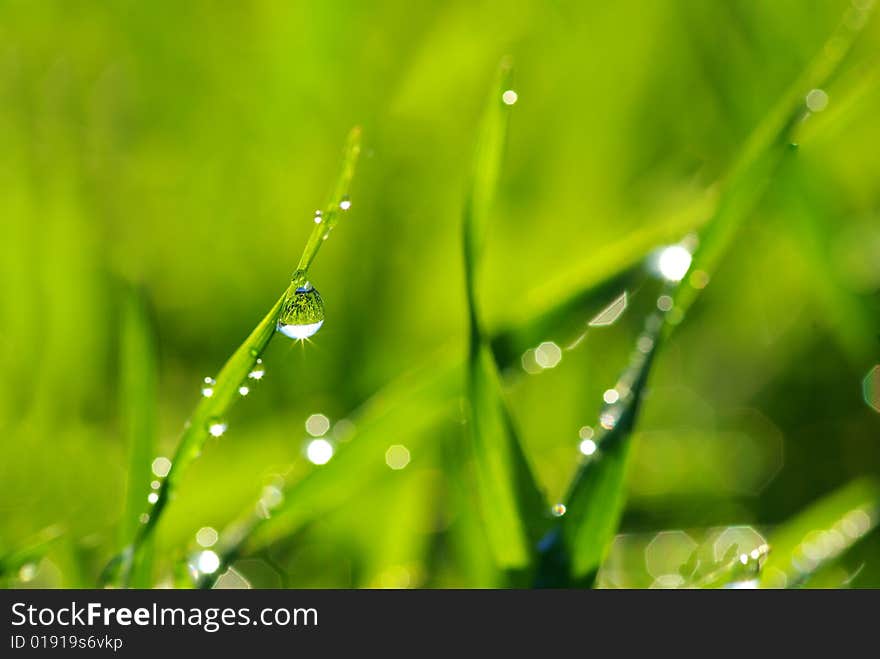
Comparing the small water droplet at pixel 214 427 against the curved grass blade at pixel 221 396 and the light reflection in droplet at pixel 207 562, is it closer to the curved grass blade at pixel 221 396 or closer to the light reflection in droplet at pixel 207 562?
the curved grass blade at pixel 221 396

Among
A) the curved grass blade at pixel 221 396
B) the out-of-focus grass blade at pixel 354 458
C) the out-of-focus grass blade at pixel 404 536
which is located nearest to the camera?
the curved grass blade at pixel 221 396

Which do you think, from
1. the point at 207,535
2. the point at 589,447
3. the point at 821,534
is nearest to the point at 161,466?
the point at 207,535

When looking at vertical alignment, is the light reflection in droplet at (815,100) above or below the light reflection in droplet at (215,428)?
above

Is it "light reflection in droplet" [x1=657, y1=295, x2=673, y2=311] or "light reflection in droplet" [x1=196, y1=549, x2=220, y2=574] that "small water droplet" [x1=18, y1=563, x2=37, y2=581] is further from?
"light reflection in droplet" [x1=657, y1=295, x2=673, y2=311]

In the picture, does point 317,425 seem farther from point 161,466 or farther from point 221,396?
point 221,396

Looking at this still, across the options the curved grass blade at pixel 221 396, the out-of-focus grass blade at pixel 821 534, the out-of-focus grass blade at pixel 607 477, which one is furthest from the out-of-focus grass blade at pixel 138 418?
the out-of-focus grass blade at pixel 821 534

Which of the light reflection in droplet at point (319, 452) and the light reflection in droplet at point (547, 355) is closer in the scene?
the light reflection in droplet at point (319, 452)

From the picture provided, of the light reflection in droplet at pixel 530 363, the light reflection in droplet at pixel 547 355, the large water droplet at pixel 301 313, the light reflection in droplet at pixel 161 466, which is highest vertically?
the light reflection in droplet at pixel 547 355

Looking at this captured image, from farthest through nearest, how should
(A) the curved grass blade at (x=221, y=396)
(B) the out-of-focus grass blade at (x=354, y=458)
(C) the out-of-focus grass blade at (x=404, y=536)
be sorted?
(C) the out-of-focus grass blade at (x=404, y=536) < (B) the out-of-focus grass blade at (x=354, y=458) < (A) the curved grass blade at (x=221, y=396)
